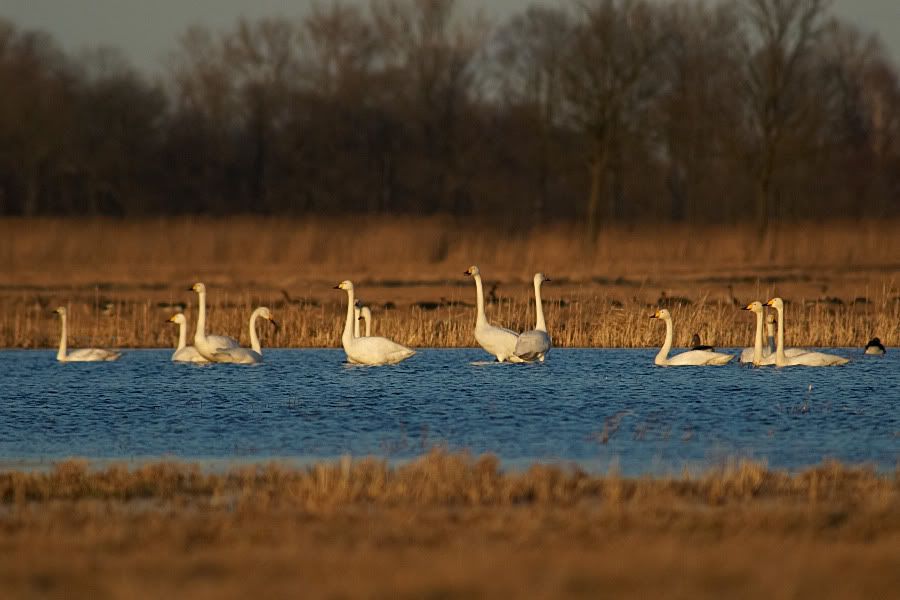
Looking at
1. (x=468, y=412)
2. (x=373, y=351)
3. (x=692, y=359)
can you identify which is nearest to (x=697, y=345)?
(x=692, y=359)

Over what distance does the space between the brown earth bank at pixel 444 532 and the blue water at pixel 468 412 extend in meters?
1.23

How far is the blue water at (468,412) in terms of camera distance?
10445 mm

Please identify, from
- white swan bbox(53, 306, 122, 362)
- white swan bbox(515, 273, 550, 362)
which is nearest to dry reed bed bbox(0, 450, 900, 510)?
white swan bbox(515, 273, 550, 362)

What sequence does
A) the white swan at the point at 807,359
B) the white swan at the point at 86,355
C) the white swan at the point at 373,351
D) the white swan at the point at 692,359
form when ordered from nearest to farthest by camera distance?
the white swan at the point at 807,359
the white swan at the point at 692,359
the white swan at the point at 373,351
the white swan at the point at 86,355

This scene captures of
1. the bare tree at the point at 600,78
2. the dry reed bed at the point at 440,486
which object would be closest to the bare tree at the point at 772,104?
the bare tree at the point at 600,78

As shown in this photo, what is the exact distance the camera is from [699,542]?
6520 mm

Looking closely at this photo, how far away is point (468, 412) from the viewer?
1255cm

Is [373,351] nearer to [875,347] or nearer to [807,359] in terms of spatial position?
[807,359]

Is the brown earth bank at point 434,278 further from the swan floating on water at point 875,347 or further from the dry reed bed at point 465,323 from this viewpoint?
the swan floating on water at point 875,347

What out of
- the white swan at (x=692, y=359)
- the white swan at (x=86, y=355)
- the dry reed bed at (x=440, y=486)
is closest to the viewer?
the dry reed bed at (x=440, y=486)

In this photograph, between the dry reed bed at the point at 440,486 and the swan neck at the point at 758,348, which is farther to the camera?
the swan neck at the point at 758,348

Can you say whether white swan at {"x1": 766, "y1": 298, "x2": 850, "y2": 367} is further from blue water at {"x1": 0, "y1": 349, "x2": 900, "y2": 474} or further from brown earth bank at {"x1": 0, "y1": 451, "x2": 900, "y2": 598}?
brown earth bank at {"x1": 0, "y1": 451, "x2": 900, "y2": 598}

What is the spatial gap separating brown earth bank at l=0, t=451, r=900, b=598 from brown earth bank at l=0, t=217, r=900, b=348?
37.3 feet

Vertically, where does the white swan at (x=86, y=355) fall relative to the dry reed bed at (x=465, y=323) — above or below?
below
